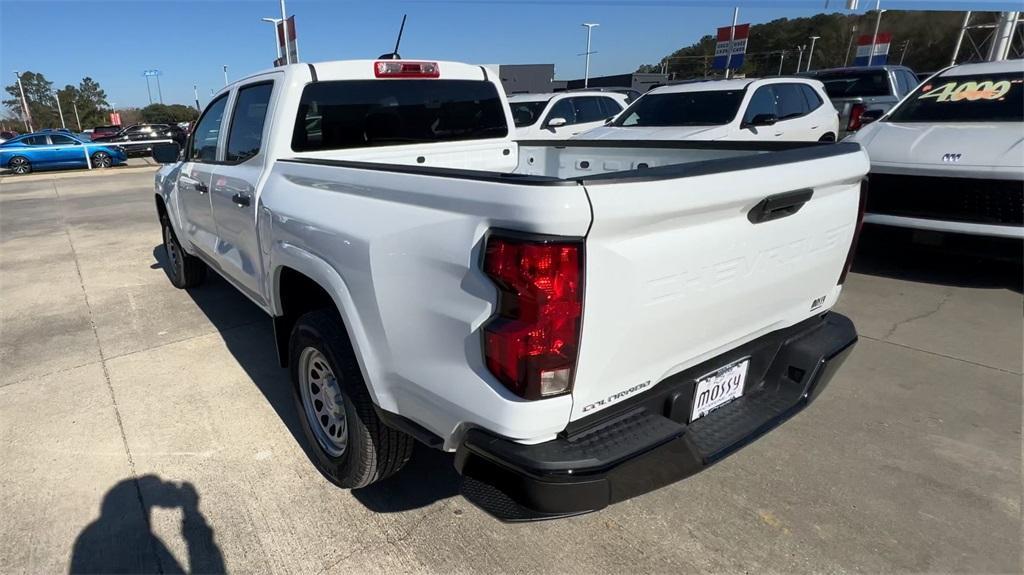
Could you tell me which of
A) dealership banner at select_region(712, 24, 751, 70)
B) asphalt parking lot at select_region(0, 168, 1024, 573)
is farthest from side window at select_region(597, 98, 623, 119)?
dealership banner at select_region(712, 24, 751, 70)

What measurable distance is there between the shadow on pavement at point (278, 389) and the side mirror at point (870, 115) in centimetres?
924

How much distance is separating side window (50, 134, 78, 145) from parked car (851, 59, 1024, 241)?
2458 centimetres

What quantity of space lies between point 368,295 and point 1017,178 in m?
5.21

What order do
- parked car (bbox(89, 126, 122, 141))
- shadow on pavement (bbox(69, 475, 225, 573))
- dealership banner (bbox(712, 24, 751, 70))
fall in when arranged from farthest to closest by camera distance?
dealership banner (bbox(712, 24, 751, 70))
parked car (bbox(89, 126, 122, 141))
shadow on pavement (bbox(69, 475, 225, 573))

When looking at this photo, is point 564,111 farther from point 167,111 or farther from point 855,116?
point 167,111

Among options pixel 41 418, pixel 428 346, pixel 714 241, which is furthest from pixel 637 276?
pixel 41 418

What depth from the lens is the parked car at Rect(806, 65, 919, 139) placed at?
11031 mm

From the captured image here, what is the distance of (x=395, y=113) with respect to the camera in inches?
133

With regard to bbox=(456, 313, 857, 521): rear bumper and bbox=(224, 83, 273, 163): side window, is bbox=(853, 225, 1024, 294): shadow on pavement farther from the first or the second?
bbox=(224, 83, 273, 163): side window

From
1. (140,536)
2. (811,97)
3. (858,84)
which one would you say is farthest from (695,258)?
(858,84)

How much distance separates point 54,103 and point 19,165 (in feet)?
226

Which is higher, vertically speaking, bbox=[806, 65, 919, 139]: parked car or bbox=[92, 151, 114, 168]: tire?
bbox=[806, 65, 919, 139]: parked car

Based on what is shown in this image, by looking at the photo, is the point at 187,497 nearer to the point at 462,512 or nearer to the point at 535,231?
the point at 462,512

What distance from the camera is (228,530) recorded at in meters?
2.43
